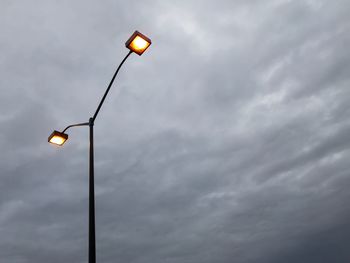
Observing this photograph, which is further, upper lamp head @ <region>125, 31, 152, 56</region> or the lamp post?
upper lamp head @ <region>125, 31, 152, 56</region>

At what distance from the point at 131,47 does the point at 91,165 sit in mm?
3521

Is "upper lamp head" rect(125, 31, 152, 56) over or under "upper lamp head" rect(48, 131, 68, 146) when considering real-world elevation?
over

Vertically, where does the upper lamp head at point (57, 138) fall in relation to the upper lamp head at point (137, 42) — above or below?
below

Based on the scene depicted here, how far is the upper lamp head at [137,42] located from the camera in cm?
933

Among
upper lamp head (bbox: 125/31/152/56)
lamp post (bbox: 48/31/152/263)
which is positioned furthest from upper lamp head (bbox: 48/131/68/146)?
upper lamp head (bbox: 125/31/152/56)

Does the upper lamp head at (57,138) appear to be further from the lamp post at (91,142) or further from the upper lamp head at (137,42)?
the upper lamp head at (137,42)

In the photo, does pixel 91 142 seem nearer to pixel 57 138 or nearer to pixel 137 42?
pixel 57 138

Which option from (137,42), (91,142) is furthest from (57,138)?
(137,42)

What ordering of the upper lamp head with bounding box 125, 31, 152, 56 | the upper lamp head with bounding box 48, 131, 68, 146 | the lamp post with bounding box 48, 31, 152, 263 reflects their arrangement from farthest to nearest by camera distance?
the upper lamp head with bounding box 48, 131, 68, 146 < the upper lamp head with bounding box 125, 31, 152, 56 < the lamp post with bounding box 48, 31, 152, 263

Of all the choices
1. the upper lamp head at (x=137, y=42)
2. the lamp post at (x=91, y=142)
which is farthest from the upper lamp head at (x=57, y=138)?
the upper lamp head at (x=137, y=42)

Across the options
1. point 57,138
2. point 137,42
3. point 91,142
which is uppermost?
point 137,42

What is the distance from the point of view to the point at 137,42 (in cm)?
941

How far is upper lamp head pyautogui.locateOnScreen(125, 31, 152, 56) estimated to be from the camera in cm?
933

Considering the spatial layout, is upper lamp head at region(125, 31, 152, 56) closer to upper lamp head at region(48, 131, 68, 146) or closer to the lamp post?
the lamp post
